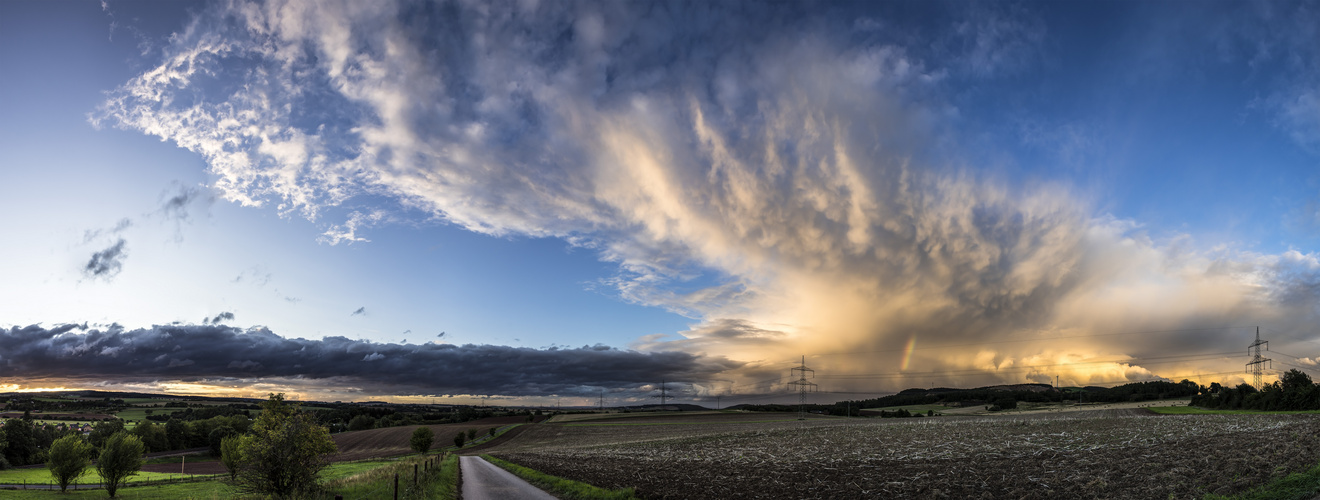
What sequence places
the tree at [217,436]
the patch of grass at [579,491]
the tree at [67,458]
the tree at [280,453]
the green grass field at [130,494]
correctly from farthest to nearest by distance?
the tree at [217,436] < the tree at [67,458] < the green grass field at [130,494] < the tree at [280,453] < the patch of grass at [579,491]

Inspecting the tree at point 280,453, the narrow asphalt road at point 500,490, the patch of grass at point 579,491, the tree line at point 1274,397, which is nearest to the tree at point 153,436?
the narrow asphalt road at point 500,490

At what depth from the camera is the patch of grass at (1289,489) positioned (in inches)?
521

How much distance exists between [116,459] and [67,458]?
12684 millimetres

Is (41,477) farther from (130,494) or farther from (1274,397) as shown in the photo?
(1274,397)

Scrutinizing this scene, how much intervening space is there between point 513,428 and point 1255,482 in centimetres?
15741

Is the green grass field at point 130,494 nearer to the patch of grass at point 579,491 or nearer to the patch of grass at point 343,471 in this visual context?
the patch of grass at point 343,471

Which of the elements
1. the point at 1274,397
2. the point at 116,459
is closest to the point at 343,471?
the point at 116,459

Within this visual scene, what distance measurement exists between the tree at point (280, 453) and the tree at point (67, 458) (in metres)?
77.4

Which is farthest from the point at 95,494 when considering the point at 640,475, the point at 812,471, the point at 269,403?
the point at 812,471

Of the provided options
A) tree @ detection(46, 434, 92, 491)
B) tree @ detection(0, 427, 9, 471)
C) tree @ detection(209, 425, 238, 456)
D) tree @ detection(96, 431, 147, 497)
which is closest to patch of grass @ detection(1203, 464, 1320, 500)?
tree @ detection(96, 431, 147, 497)

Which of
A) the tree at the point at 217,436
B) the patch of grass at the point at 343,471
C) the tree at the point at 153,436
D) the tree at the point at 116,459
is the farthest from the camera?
the tree at the point at 217,436

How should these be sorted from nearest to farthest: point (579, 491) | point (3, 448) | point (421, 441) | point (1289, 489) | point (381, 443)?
point (1289, 489) < point (579, 491) < point (421, 441) < point (3, 448) < point (381, 443)

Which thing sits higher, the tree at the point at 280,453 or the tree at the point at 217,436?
the tree at the point at 280,453

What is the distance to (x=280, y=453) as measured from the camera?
1059 inches
